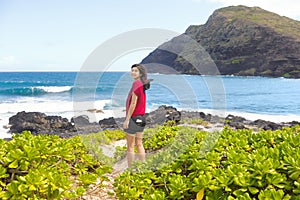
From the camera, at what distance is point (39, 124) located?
15000 mm

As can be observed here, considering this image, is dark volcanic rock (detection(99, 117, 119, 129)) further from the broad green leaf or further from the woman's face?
the broad green leaf

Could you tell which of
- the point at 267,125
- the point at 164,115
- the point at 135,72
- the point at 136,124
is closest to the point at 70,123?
the point at 164,115

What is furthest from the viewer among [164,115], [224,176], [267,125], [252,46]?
[252,46]

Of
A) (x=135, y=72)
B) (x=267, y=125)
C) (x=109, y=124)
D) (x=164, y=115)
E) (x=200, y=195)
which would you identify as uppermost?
(x=135, y=72)

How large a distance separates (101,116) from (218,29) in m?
91.3

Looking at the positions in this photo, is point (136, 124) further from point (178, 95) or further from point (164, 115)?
point (164, 115)

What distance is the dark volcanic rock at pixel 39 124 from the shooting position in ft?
47.0

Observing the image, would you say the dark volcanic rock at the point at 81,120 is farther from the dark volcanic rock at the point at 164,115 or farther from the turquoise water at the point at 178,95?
the dark volcanic rock at the point at 164,115

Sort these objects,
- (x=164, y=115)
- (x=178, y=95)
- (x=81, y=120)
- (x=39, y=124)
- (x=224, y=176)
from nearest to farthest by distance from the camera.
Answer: (x=224, y=176)
(x=178, y=95)
(x=81, y=120)
(x=39, y=124)
(x=164, y=115)

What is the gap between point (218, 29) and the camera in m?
103

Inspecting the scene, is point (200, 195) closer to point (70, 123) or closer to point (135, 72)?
point (135, 72)

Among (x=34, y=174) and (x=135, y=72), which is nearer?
(x=34, y=174)

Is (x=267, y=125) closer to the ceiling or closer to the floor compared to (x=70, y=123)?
closer to the floor

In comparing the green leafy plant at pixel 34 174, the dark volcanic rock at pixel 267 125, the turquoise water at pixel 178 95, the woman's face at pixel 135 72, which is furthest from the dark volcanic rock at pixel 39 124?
the green leafy plant at pixel 34 174
